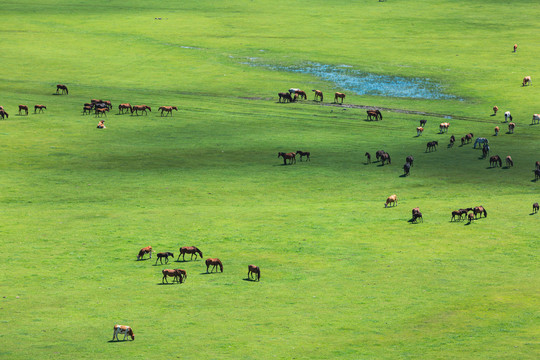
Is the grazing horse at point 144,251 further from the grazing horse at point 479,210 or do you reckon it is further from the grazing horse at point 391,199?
the grazing horse at point 479,210

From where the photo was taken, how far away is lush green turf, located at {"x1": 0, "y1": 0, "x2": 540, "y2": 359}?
32688mm

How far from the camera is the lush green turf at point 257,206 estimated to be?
1287 inches

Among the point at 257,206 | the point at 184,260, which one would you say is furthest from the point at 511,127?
the point at 184,260

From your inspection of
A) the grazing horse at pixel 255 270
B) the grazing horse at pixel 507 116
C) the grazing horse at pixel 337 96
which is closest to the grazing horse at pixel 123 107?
the grazing horse at pixel 337 96

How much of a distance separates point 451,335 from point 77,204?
30123mm

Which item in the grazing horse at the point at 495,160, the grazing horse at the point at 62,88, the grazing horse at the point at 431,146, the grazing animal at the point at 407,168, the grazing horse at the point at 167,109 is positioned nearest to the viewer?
the grazing animal at the point at 407,168

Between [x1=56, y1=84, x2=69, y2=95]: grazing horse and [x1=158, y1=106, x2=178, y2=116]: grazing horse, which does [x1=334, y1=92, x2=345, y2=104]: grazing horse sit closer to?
[x1=158, y1=106, x2=178, y2=116]: grazing horse

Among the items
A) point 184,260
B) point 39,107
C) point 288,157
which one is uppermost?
point 39,107

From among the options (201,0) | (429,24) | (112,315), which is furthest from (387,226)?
(201,0)

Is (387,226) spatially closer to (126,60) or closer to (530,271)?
(530,271)

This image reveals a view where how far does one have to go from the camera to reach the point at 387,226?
48.3 m

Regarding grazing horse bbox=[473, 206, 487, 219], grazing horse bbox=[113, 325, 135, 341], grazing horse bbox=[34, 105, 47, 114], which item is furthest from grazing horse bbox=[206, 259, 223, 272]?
grazing horse bbox=[34, 105, 47, 114]

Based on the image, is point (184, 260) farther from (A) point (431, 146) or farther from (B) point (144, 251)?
(A) point (431, 146)

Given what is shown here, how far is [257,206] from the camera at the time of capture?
5378cm
